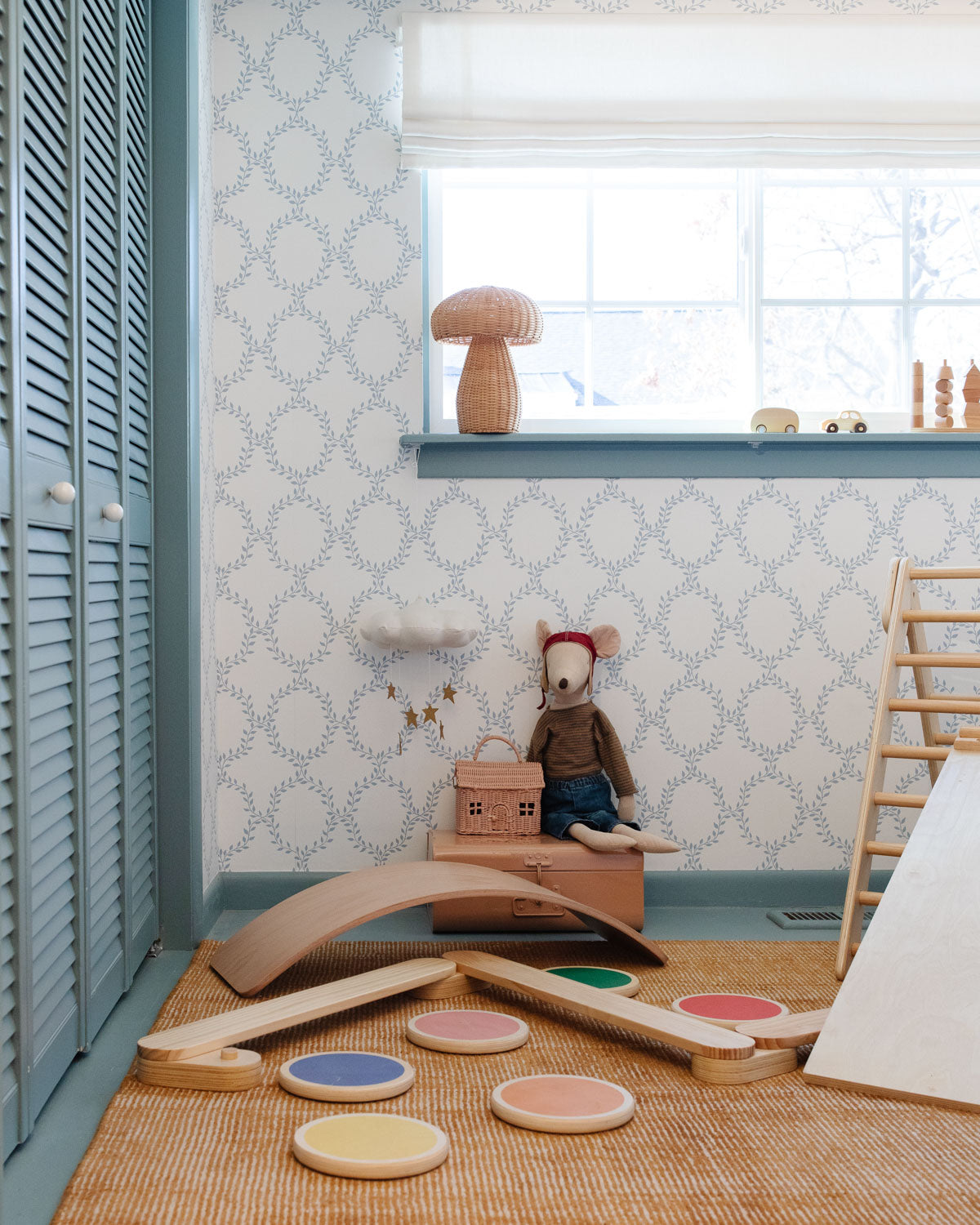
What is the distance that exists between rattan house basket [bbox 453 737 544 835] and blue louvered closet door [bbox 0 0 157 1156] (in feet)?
2.42

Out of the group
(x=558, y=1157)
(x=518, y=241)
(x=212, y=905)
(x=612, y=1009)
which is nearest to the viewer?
(x=558, y=1157)

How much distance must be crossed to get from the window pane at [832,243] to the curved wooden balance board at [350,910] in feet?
5.71

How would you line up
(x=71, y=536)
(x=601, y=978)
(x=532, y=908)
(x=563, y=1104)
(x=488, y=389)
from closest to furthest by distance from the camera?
(x=563, y=1104), (x=71, y=536), (x=601, y=978), (x=532, y=908), (x=488, y=389)

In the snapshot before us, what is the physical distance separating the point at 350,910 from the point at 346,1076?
14.5 inches

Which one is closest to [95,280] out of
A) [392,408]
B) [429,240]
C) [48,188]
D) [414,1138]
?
[48,188]

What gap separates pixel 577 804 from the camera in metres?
2.64

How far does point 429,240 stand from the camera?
2.84 meters

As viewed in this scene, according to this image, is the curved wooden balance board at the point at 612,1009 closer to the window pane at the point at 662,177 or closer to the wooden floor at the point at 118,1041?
the wooden floor at the point at 118,1041

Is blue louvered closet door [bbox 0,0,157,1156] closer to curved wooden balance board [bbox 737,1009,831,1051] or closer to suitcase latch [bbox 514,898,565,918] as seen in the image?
suitcase latch [bbox 514,898,565,918]

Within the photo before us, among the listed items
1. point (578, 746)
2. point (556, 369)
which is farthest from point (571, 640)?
point (556, 369)

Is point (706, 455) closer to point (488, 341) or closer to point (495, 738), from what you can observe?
point (488, 341)

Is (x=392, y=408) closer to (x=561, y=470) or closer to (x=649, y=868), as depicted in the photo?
(x=561, y=470)

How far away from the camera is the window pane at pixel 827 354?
114 inches

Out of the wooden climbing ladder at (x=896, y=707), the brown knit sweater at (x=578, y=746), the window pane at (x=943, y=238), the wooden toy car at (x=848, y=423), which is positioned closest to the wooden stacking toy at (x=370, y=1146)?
the wooden climbing ladder at (x=896, y=707)
